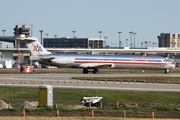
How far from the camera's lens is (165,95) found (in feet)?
112

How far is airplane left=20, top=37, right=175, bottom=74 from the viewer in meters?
65.3

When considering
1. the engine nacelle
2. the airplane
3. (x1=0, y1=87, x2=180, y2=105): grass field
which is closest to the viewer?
(x1=0, y1=87, x2=180, y2=105): grass field

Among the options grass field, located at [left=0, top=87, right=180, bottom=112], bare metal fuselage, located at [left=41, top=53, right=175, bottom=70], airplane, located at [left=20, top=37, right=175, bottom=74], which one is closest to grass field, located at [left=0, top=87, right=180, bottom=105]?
grass field, located at [left=0, top=87, right=180, bottom=112]

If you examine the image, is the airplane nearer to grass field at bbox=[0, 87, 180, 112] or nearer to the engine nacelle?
the engine nacelle

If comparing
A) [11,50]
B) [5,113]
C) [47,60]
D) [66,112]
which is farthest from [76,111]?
[11,50]

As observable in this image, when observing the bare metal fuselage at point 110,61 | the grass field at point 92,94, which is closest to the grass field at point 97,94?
the grass field at point 92,94

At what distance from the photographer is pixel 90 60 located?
68125 millimetres

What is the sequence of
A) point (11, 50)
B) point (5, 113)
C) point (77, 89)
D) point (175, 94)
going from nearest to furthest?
point (5, 113), point (175, 94), point (77, 89), point (11, 50)

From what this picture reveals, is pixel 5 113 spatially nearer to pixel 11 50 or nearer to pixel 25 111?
pixel 25 111

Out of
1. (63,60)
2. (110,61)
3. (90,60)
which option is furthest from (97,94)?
(110,61)

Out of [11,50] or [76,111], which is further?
[11,50]

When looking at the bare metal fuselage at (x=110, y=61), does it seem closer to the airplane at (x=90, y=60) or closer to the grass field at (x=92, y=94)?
the airplane at (x=90, y=60)

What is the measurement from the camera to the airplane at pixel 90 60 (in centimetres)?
6531

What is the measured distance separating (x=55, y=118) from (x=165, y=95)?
1720 centimetres
